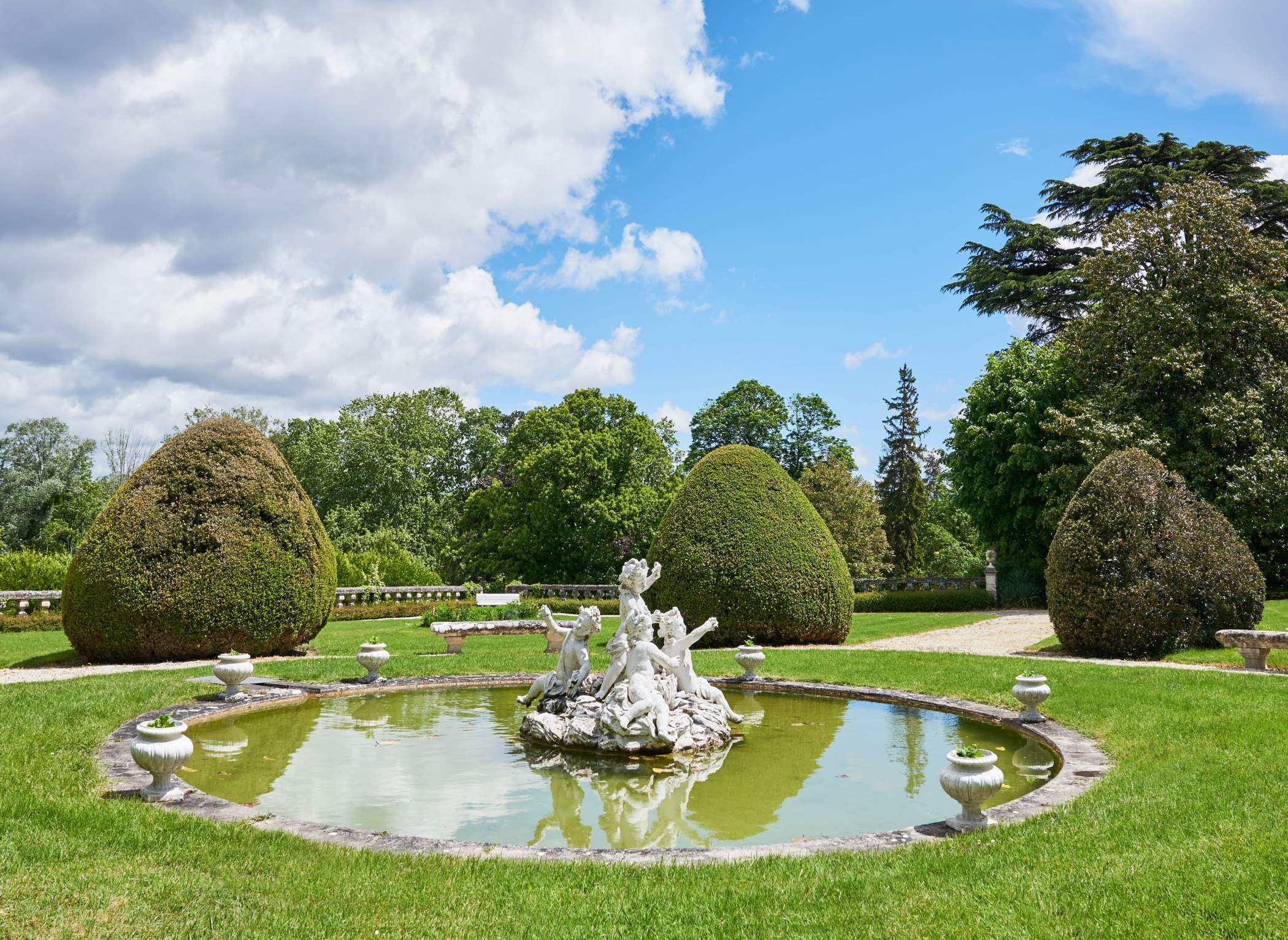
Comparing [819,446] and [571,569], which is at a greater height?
[819,446]

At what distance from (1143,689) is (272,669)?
43.3 ft

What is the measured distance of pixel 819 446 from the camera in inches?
1812

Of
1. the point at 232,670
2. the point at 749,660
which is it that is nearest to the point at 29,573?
the point at 232,670

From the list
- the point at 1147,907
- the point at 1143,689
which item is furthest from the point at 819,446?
the point at 1147,907

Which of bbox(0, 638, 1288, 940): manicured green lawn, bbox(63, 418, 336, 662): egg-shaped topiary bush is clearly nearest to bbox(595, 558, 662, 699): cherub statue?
bbox(0, 638, 1288, 940): manicured green lawn

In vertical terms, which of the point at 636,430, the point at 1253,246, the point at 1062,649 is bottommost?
the point at 1062,649

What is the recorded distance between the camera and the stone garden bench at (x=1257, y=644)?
14.1 m

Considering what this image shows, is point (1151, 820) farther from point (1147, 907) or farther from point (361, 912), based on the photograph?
point (361, 912)

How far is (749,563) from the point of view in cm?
1853

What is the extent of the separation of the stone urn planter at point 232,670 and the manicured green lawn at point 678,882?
12.8ft

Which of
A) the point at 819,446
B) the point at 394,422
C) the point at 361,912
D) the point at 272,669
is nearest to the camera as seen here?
the point at 361,912

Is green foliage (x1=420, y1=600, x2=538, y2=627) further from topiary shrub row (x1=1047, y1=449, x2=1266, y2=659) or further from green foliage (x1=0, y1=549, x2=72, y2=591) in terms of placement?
topiary shrub row (x1=1047, y1=449, x2=1266, y2=659)

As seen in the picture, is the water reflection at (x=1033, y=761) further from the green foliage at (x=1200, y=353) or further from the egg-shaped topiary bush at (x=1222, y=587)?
the green foliage at (x=1200, y=353)

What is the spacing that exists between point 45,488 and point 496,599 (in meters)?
36.5
